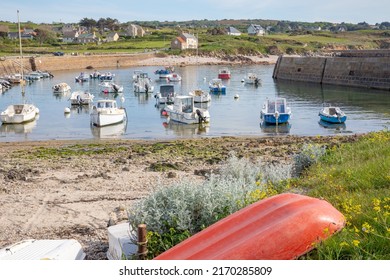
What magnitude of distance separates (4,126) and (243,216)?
2988 centimetres

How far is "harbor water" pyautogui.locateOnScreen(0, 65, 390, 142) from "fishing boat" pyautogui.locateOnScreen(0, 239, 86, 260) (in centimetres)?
1850

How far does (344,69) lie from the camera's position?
6200 cm

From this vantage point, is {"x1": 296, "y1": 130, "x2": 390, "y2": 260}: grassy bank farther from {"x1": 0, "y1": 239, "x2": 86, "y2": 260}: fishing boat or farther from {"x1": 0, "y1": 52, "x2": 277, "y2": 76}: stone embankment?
{"x1": 0, "y1": 52, "x2": 277, "y2": 76}: stone embankment

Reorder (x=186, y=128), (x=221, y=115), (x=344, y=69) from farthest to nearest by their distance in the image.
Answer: (x=344, y=69) < (x=221, y=115) < (x=186, y=128)

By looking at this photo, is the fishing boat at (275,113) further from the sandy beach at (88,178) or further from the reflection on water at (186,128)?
the sandy beach at (88,178)

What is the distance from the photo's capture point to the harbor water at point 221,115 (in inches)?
1182

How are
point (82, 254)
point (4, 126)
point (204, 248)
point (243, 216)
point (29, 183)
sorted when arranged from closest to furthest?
1. point (204, 248)
2. point (243, 216)
3. point (82, 254)
4. point (29, 183)
5. point (4, 126)

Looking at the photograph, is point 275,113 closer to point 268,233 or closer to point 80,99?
point 80,99

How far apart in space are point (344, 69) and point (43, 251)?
59.2m

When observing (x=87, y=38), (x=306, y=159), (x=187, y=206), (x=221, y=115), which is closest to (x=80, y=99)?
(x=221, y=115)

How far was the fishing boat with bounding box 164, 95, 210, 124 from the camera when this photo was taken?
32.6 m
